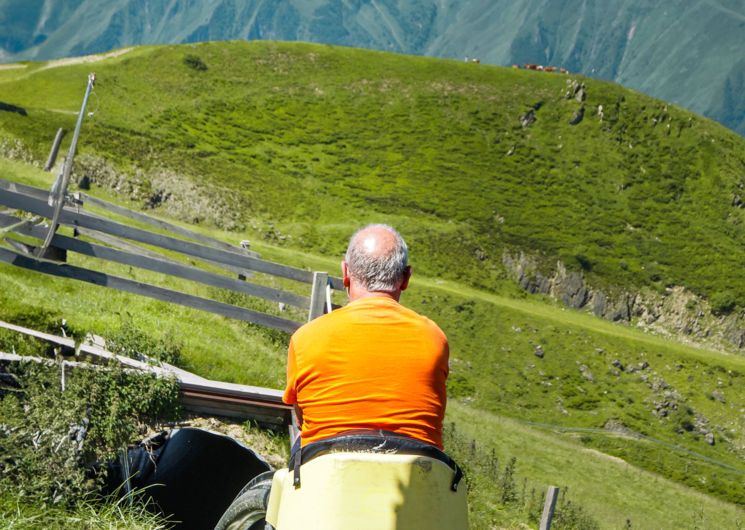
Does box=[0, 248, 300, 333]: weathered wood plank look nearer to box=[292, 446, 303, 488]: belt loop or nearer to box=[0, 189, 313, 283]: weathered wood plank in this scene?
box=[0, 189, 313, 283]: weathered wood plank

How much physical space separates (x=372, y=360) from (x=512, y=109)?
8553cm

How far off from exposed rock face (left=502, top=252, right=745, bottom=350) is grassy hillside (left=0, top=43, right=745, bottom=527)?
63.6 inches

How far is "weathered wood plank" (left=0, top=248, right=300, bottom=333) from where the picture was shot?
8.45 metres

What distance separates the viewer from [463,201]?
221ft

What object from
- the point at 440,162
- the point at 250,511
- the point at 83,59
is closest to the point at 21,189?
the point at 250,511

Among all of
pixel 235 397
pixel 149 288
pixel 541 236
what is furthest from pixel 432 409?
pixel 541 236

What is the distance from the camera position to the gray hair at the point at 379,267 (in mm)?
3512

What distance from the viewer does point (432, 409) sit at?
3320 millimetres

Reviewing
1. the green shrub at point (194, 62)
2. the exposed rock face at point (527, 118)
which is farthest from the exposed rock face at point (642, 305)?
the green shrub at point (194, 62)

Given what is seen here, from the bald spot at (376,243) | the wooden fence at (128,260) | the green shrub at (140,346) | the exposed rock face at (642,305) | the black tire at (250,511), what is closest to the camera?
the bald spot at (376,243)

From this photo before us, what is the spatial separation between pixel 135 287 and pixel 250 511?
213 inches

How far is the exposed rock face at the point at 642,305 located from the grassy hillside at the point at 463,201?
5.30ft

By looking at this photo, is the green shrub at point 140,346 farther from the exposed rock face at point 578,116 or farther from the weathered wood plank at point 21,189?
the exposed rock face at point 578,116

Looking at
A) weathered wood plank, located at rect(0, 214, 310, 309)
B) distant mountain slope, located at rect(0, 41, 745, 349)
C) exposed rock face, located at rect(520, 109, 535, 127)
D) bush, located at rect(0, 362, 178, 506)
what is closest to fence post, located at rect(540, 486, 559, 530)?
weathered wood plank, located at rect(0, 214, 310, 309)
